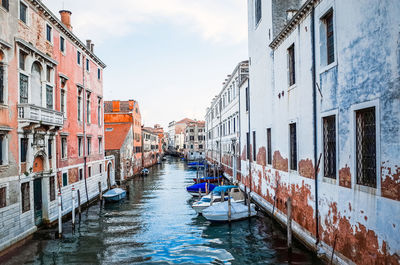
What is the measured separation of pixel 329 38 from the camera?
340 inches

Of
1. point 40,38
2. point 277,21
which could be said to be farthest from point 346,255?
point 40,38

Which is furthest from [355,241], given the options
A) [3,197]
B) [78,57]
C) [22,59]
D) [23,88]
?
[78,57]

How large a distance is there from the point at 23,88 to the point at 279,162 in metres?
10.2

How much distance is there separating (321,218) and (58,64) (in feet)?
42.6

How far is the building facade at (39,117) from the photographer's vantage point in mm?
10430

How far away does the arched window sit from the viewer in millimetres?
12562

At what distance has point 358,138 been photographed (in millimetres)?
7008

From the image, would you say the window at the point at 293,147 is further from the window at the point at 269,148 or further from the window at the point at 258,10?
the window at the point at 258,10

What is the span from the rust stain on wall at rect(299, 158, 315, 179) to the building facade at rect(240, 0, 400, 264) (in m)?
0.03

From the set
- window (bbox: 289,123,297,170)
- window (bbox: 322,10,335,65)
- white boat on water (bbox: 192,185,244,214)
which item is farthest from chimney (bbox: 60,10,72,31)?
window (bbox: 322,10,335,65)

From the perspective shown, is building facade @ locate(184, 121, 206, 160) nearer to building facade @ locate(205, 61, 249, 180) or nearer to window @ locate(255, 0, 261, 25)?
building facade @ locate(205, 61, 249, 180)

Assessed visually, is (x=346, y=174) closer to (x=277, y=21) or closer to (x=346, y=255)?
(x=346, y=255)

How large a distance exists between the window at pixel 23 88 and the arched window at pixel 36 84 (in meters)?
0.68

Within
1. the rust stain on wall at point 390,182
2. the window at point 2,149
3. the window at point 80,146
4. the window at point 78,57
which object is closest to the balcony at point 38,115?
the window at point 2,149
